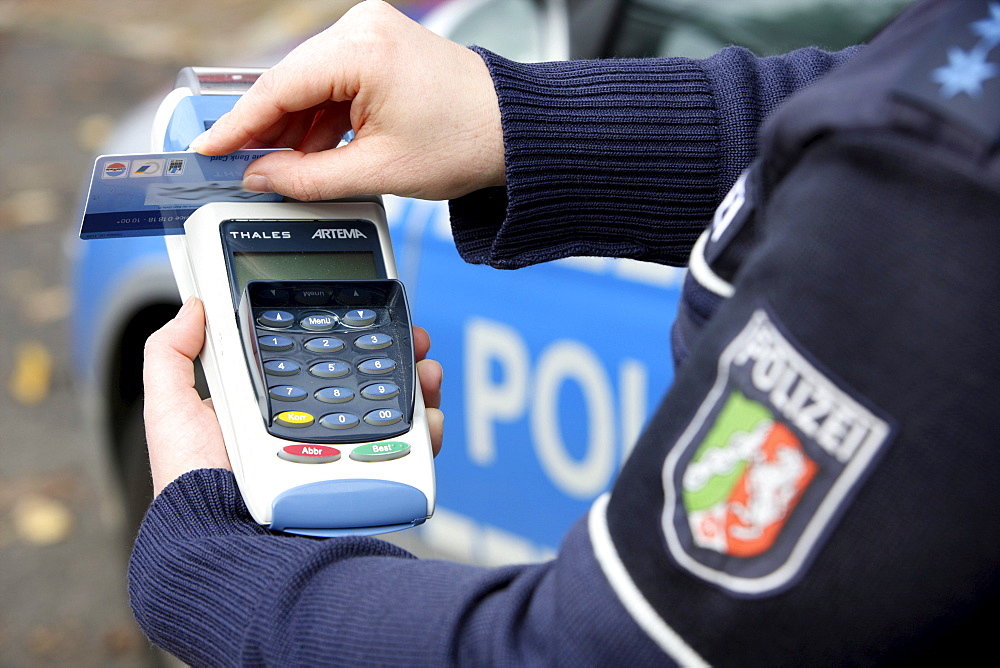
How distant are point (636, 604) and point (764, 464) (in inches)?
4.7

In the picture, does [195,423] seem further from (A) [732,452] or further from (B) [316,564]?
(A) [732,452]

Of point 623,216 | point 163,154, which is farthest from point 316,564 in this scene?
point 623,216

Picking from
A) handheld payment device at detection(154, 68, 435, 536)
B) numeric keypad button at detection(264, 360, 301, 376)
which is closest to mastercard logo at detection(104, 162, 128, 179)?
handheld payment device at detection(154, 68, 435, 536)

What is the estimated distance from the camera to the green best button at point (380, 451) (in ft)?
3.42

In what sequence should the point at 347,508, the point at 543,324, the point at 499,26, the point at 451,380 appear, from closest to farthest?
the point at 347,508, the point at 543,324, the point at 451,380, the point at 499,26

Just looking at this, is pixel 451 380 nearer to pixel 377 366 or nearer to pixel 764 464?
pixel 377 366

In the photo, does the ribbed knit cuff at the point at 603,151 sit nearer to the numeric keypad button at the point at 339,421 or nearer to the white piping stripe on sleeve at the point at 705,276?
the numeric keypad button at the point at 339,421

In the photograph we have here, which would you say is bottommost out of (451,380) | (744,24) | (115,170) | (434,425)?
(451,380)

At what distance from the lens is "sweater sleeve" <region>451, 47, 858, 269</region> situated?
3.73ft

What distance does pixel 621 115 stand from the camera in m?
1.15

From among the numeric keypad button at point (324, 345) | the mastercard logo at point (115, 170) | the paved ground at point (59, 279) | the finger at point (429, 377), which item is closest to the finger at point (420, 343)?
the finger at point (429, 377)

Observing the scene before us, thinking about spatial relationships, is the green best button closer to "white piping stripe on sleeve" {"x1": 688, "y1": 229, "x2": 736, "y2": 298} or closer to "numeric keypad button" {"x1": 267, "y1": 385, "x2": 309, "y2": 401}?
"numeric keypad button" {"x1": 267, "y1": 385, "x2": 309, "y2": 401}

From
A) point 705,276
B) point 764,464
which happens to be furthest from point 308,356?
point 764,464

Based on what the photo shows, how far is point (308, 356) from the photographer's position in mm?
1103
